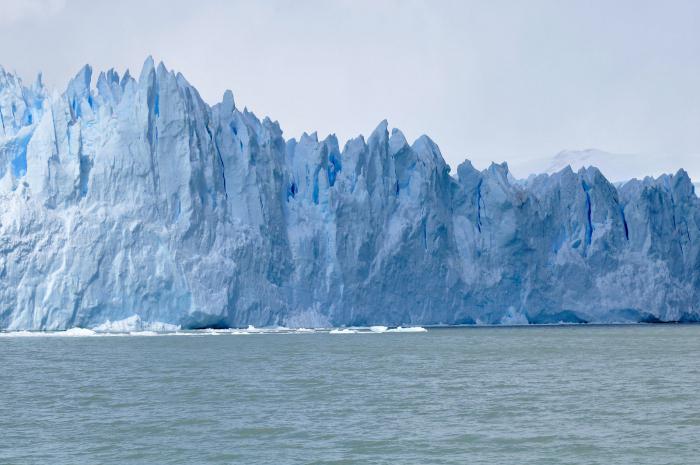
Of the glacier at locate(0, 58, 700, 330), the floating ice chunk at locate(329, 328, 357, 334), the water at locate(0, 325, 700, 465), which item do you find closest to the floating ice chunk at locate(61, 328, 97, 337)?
the glacier at locate(0, 58, 700, 330)

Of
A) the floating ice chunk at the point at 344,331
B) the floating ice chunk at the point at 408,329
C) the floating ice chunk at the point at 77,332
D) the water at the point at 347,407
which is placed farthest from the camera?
the floating ice chunk at the point at 408,329

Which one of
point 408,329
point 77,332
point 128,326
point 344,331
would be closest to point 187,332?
point 128,326

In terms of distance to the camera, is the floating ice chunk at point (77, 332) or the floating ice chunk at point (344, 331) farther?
the floating ice chunk at point (344, 331)

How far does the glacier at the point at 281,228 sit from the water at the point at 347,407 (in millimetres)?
9338

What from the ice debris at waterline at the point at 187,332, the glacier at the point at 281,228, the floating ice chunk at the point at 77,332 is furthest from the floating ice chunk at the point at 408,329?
the floating ice chunk at the point at 77,332

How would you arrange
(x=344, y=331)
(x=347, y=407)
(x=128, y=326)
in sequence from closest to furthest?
(x=347, y=407), (x=128, y=326), (x=344, y=331)

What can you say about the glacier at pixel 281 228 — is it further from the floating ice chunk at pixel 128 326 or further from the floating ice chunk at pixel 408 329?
the floating ice chunk at pixel 408 329

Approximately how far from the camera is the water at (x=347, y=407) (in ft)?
43.0

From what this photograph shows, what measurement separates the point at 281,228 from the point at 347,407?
90.9ft

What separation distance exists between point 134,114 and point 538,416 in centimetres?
3039

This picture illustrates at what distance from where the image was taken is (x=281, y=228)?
147 feet

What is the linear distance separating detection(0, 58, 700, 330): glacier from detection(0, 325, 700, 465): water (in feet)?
30.6

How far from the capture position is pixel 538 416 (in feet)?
53.1

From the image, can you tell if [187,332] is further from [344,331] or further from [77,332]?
[344,331]
